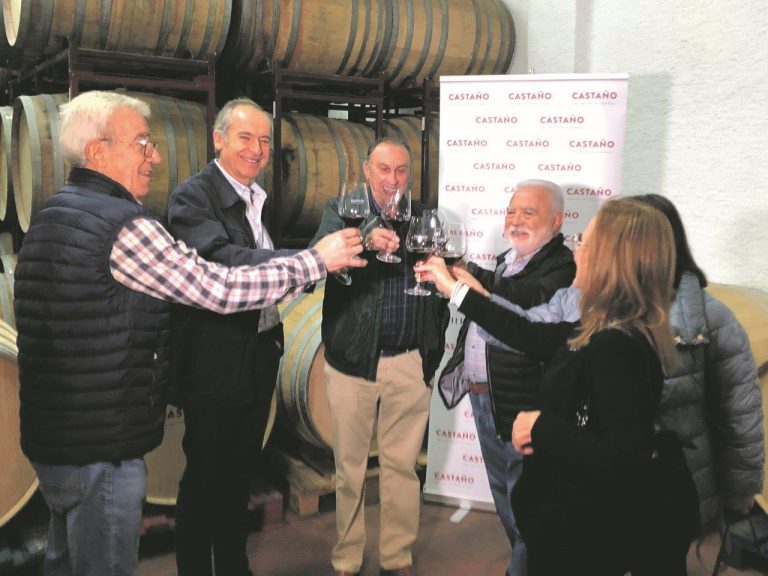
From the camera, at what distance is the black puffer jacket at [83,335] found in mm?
1732

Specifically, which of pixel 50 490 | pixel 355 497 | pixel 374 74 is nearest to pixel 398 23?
pixel 374 74

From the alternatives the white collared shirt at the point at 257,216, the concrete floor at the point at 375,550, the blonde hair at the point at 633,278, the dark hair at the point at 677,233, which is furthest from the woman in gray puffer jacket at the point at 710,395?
the white collared shirt at the point at 257,216

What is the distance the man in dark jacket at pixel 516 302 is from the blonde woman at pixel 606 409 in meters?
0.75

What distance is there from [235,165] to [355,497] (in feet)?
4.58

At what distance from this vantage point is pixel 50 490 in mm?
1845

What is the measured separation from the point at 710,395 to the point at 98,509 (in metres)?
1.78

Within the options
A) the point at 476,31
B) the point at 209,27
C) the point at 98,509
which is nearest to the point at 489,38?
the point at 476,31

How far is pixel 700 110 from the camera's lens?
382 cm

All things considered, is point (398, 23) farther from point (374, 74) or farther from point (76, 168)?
point (76, 168)

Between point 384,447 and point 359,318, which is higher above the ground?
point 359,318

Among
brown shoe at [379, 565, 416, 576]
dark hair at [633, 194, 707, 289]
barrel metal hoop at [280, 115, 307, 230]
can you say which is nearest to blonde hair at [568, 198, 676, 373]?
dark hair at [633, 194, 707, 289]

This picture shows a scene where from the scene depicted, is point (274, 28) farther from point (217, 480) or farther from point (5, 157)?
point (217, 480)

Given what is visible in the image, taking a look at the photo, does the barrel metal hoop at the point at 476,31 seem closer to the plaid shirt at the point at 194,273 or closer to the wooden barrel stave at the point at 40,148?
the wooden barrel stave at the point at 40,148

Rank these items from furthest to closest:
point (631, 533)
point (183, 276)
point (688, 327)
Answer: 1. point (688, 327)
2. point (183, 276)
3. point (631, 533)
